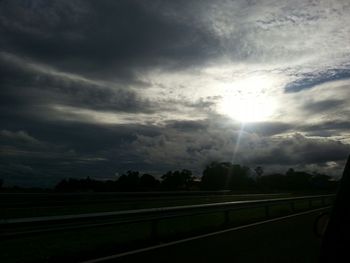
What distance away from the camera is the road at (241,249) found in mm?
10156

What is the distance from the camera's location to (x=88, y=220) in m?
10.7

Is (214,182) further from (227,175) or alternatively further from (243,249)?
(243,249)

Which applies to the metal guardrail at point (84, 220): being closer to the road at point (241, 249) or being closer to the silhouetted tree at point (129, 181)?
the road at point (241, 249)

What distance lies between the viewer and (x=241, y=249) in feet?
38.0

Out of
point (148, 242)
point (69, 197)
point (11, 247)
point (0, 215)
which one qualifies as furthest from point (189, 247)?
point (69, 197)

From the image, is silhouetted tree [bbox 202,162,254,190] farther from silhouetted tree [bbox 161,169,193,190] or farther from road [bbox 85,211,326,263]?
road [bbox 85,211,326,263]

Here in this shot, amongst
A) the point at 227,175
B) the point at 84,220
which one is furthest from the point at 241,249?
the point at 227,175

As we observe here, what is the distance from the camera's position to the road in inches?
400

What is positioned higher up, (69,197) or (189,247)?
(69,197)

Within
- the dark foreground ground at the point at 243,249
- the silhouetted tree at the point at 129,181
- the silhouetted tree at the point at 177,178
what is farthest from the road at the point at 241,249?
the silhouetted tree at the point at 177,178

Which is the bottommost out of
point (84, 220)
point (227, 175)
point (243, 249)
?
point (243, 249)

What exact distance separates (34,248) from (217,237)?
480 centimetres

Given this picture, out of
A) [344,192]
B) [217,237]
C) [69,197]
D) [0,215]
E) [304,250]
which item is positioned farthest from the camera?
[69,197]

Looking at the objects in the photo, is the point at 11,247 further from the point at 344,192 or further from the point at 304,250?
the point at 344,192
